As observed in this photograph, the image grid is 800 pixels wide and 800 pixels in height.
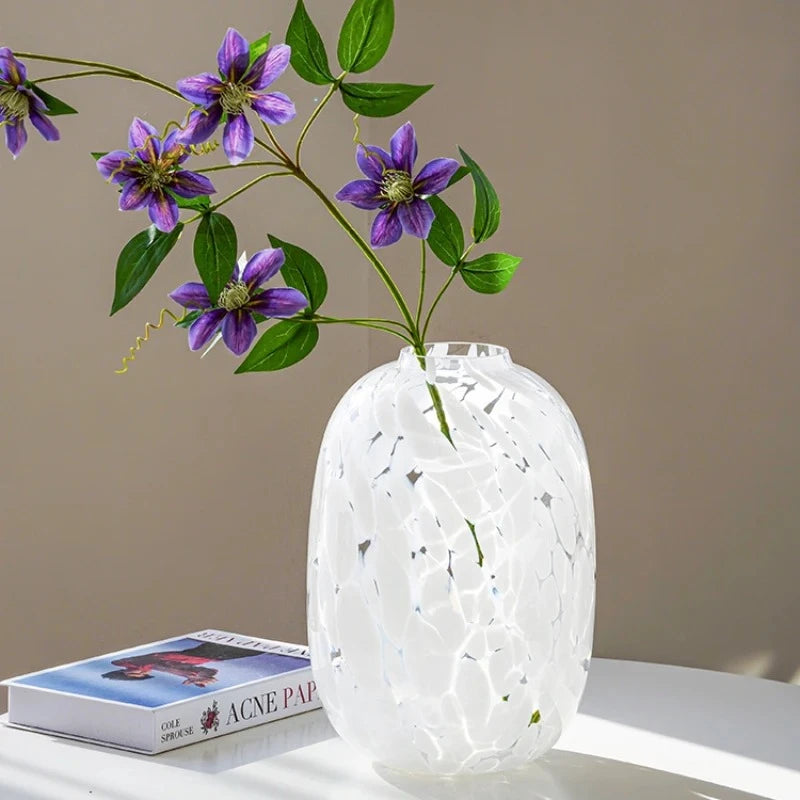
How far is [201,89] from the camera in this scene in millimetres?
636

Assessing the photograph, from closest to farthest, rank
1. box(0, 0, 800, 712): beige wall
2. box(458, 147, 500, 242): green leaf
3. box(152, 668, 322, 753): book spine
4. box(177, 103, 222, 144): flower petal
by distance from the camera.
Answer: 1. box(177, 103, 222, 144): flower petal
2. box(458, 147, 500, 242): green leaf
3. box(152, 668, 322, 753): book spine
4. box(0, 0, 800, 712): beige wall

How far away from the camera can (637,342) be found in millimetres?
1959

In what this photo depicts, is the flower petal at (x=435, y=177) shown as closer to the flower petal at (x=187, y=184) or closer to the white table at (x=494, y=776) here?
the flower petal at (x=187, y=184)

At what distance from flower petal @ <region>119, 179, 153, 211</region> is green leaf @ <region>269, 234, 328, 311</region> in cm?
10

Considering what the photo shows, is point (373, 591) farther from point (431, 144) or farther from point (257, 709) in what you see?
point (431, 144)

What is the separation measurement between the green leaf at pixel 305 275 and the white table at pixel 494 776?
0.32m

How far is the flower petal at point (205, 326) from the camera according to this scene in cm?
70

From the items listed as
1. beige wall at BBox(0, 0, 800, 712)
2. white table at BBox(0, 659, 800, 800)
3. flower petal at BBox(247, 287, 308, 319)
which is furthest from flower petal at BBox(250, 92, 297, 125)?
beige wall at BBox(0, 0, 800, 712)

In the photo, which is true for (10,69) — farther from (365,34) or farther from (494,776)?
(494,776)

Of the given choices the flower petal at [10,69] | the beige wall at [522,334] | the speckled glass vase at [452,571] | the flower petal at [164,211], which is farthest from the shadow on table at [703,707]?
the beige wall at [522,334]

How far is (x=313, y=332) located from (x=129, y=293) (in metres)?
0.14

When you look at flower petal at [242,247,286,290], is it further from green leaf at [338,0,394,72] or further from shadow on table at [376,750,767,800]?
shadow on table at [376,750,767,800]

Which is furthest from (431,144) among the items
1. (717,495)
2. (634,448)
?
(717,495)

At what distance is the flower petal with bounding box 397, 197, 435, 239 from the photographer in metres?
0.70
